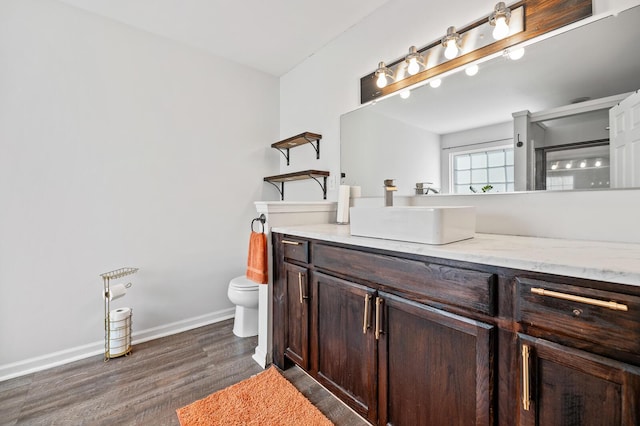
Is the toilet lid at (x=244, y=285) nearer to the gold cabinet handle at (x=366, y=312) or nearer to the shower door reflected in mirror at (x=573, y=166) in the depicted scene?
the gold cabinet handle at (x=366, y=312)

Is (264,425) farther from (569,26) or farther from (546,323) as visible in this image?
(569,26)

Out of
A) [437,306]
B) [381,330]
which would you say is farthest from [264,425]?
[437,306]

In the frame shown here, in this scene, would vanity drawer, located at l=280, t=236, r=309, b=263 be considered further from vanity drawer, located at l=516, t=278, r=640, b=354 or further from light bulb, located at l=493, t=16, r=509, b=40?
light bulb, located at l=493, t=16, r=509, b=40

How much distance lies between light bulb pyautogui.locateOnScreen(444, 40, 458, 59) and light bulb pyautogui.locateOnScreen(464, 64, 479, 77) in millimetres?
105

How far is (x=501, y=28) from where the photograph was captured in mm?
1342

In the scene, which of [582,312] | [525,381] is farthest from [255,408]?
[582,312]

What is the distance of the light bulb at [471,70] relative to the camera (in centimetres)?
149

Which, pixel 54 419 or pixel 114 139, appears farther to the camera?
pixel 114 139

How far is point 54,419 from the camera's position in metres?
1.43

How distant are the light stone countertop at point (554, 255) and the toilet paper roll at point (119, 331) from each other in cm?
183

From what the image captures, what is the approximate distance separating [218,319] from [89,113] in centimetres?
194

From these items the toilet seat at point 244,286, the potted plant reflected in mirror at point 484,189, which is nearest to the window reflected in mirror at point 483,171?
the potted plant reflected in mirror at point 484,189

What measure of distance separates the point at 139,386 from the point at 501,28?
9.00 feet

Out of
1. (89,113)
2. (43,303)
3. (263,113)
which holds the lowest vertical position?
(43,303)
